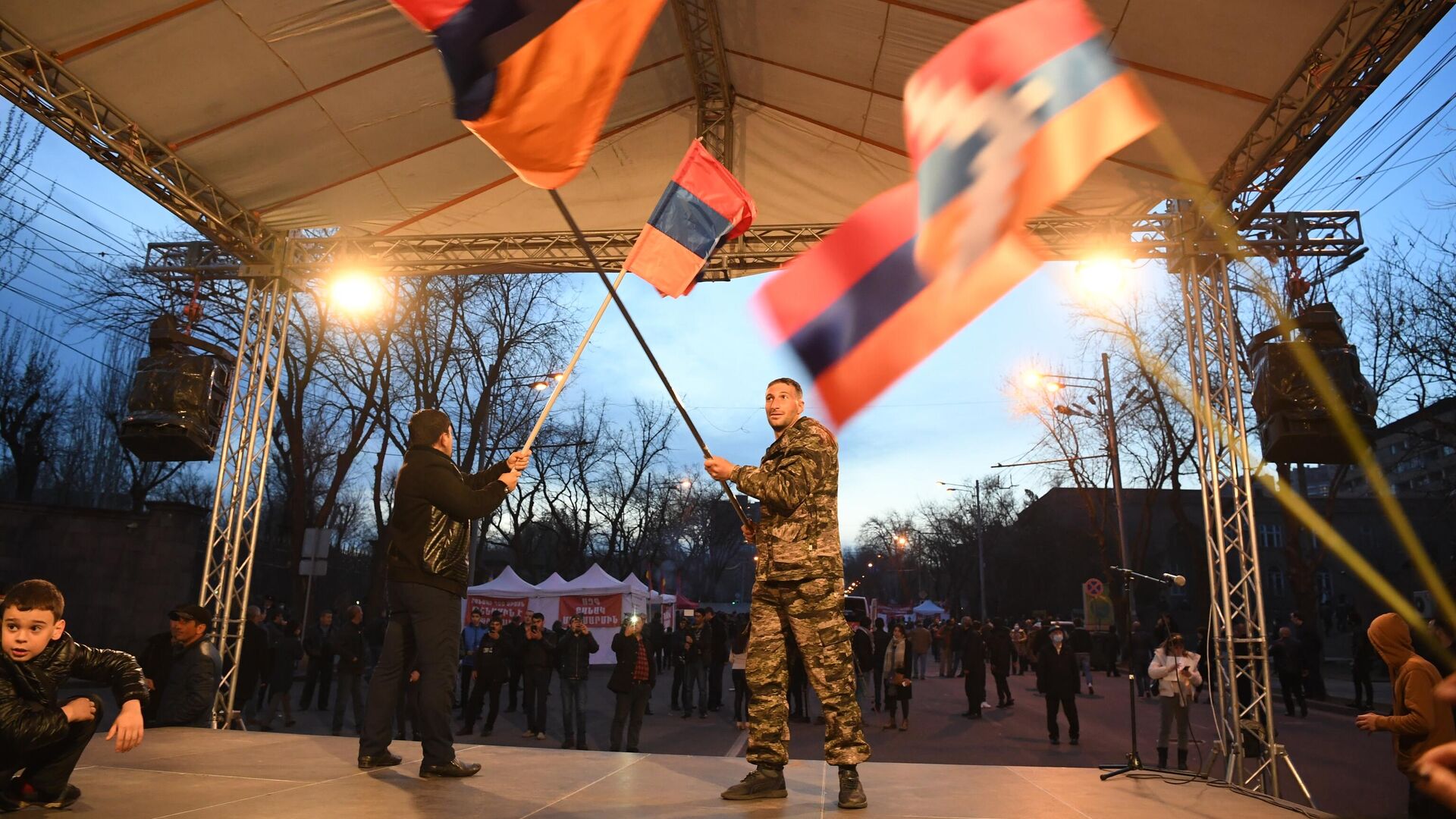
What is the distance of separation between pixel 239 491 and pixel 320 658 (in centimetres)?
685

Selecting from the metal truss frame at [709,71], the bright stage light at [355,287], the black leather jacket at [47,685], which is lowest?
the black leather jacket at [47,685]

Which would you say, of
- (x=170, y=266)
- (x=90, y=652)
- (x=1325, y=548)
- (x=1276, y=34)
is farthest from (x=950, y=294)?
(x=1325, y=548)

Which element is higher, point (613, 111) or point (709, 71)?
point (709, 71)

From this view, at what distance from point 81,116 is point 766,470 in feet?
23.6

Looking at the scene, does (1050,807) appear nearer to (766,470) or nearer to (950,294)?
(766,470)

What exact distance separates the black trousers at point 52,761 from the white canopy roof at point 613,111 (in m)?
5.60

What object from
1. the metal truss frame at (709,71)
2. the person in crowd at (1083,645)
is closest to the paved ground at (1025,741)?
the person in crowd at (1083,645)

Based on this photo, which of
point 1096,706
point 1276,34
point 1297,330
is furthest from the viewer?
point 1096,706

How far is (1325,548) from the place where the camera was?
25.6 m

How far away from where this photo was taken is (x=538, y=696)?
46.1 ft

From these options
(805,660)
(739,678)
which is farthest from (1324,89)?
(739,678)

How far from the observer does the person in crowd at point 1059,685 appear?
13715 millimetres

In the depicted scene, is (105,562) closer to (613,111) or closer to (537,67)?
(613,111)

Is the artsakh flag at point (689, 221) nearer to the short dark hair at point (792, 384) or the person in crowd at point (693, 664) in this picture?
the short dark hair at point (792, 384)
